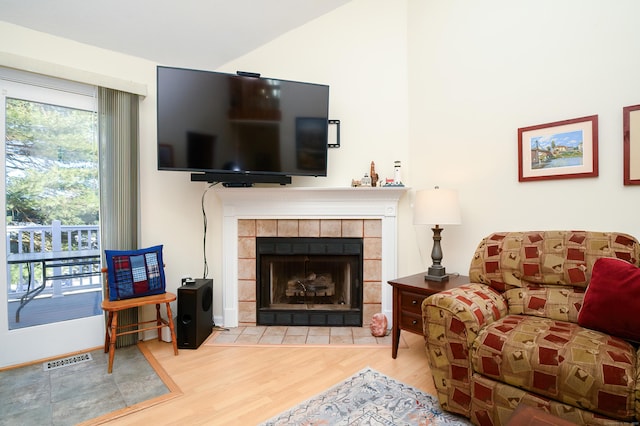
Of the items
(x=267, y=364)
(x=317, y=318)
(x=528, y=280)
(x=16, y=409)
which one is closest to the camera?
(x=16, y=409)

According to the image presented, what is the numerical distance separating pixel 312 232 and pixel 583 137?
2.10 meters

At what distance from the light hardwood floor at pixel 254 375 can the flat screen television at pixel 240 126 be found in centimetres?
140

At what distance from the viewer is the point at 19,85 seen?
2.25 meters

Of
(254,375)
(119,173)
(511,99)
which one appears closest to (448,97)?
(511,99)

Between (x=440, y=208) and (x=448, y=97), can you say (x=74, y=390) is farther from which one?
(x=448, y=97)

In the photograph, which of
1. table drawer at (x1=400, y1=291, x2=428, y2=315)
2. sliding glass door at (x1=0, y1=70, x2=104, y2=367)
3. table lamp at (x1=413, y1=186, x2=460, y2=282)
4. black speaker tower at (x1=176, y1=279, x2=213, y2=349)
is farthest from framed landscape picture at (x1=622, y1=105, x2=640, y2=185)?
sliding glass door at (x1=0, y1=70, x2=104, y2=367)

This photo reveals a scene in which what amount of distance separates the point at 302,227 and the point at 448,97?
5.62 ft

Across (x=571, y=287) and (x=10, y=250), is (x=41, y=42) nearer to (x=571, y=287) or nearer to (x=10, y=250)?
(x=10, y=250)

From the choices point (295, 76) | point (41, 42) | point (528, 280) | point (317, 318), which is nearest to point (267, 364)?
point (317, 318)

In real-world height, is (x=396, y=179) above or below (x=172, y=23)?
below

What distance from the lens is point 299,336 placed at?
2.71 metres

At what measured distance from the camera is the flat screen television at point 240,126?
2414mm

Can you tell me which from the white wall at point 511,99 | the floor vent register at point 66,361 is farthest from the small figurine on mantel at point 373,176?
the floor vent register at point 66,361

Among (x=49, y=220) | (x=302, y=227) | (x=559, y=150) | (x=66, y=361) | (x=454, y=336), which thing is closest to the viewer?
(x=454, y=336)
